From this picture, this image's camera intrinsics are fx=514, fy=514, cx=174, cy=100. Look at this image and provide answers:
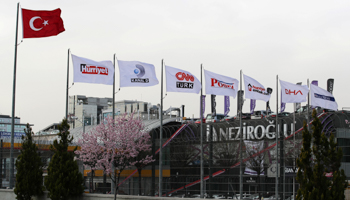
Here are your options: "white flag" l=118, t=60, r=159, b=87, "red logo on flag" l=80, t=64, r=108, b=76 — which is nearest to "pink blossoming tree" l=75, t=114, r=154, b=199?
"white flag" l=118, t=60, r=159, b=87

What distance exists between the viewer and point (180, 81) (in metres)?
33.2

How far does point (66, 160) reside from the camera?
30.4 meters

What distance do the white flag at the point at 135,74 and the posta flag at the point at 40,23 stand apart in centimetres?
464

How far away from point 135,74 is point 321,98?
42.8 ft

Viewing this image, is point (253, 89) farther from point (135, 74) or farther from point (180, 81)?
point (135, 74)

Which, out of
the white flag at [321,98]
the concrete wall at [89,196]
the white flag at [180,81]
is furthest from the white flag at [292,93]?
the concrete wall at [89,196]

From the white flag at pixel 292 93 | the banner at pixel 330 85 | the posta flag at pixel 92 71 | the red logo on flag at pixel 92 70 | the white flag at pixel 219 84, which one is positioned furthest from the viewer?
the banner at pixel 330 85

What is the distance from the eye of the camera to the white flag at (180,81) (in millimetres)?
Result: 32781

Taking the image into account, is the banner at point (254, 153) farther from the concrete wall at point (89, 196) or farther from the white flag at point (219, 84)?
the concrete wall at point (89, 196)

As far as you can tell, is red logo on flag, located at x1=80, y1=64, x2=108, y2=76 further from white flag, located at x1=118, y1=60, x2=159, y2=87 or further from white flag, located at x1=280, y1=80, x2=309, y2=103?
white flag, located at x1=280, y1=80, x2=309, y2=103

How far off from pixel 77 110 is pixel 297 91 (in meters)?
138

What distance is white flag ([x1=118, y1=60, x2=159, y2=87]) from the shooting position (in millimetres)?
32594

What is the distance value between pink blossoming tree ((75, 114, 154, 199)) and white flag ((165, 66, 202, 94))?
10.5 ft

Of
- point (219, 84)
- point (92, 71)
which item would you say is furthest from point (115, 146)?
point (219, 84)
